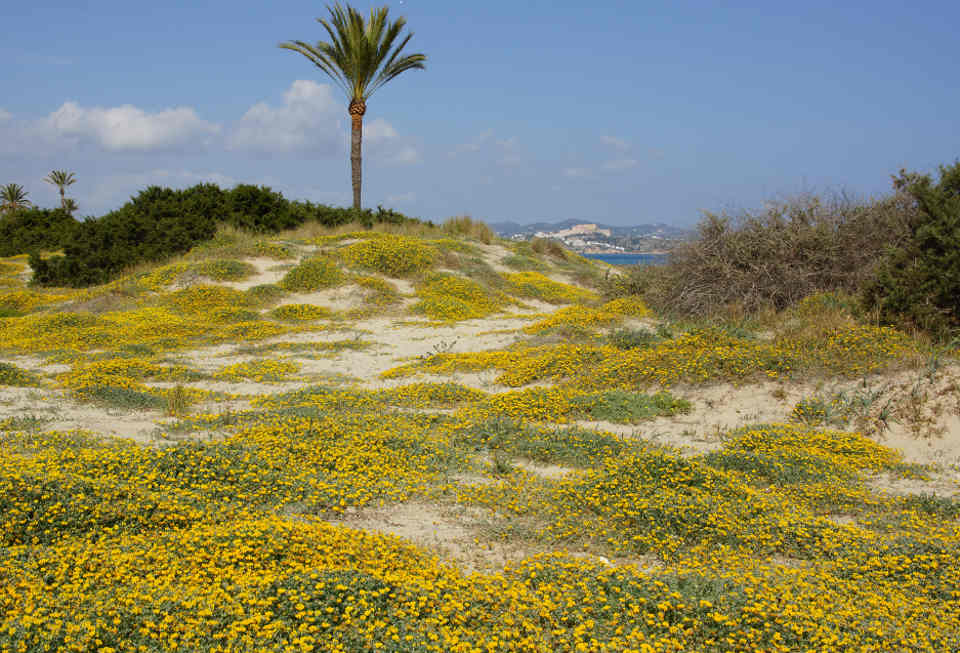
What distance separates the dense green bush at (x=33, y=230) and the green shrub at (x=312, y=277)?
19.4m

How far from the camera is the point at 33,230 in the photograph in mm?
35562

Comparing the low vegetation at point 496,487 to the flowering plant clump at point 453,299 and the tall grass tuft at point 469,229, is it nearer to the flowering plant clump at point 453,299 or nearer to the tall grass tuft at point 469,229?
the flowering plant clump at point 453,299

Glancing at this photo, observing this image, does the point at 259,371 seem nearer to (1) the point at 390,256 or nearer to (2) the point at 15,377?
(2) the point at 15,377

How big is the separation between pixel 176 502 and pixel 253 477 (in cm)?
85

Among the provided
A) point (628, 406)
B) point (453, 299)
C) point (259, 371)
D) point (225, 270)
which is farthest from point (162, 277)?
point (628, 406)

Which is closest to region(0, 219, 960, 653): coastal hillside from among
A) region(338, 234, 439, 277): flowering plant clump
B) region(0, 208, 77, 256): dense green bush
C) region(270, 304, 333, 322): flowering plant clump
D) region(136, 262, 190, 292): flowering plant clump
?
region(270, 304, 333, 322): flowering plant clump

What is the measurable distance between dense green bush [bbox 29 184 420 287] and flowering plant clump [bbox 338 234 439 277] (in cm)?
521

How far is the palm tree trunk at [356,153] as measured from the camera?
27312mm

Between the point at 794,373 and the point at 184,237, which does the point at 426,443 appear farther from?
the point at 184,237

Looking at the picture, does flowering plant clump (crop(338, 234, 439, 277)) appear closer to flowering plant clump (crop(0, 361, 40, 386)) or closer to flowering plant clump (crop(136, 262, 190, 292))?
flowering plant clump (crop(136, 262, 190, 292))

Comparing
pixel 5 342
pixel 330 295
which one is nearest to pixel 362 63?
pixel 330 295

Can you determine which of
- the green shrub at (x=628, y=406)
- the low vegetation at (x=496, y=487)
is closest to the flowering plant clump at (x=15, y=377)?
the low vegetation at (x=496, y=487)

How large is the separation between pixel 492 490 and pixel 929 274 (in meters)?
7.78

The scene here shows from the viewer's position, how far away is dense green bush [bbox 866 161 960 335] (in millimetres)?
9797
